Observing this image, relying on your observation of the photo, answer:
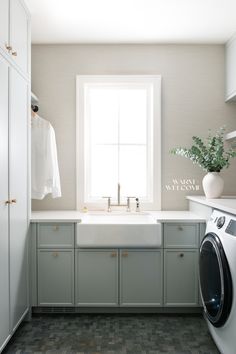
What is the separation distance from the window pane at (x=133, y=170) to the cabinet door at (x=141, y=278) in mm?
814

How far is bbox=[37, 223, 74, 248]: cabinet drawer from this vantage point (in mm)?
2822

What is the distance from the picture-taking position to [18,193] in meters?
2.48

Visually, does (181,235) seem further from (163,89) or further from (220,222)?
(163,89)

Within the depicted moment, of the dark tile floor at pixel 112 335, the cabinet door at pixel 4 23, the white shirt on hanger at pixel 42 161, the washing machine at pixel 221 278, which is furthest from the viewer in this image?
the white shirt on hanger at pixel 42 161

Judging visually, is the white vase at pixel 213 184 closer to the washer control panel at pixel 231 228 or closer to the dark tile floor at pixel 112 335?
the washer control panel at pixel 231 228

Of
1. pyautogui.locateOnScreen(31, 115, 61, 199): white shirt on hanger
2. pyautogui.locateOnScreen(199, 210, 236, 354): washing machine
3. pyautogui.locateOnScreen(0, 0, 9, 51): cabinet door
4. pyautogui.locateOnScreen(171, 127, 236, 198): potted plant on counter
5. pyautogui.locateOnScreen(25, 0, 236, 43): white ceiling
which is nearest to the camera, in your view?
pyautogui.locateOnScreen(199, 210, 236, 354): washing machine

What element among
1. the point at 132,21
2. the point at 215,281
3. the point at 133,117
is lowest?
the point at 215,281

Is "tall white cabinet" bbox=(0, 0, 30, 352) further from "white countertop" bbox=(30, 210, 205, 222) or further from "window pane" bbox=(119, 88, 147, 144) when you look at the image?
"window pane" bbox=(119, 88, 147, 144)

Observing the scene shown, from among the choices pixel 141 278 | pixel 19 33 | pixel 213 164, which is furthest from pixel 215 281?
pixel 19 33

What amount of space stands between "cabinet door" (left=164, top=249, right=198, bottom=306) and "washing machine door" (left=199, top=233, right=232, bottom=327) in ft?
1.26

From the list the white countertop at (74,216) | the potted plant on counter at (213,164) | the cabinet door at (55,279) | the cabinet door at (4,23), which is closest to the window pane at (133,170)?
the white countertop at (74,216)

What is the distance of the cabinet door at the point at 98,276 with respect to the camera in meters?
2.80

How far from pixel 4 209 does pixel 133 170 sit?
5.28 ft

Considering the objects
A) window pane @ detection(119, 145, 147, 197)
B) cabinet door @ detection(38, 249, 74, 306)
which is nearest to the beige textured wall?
window pane @ detection(119, 145, 147, 197)
